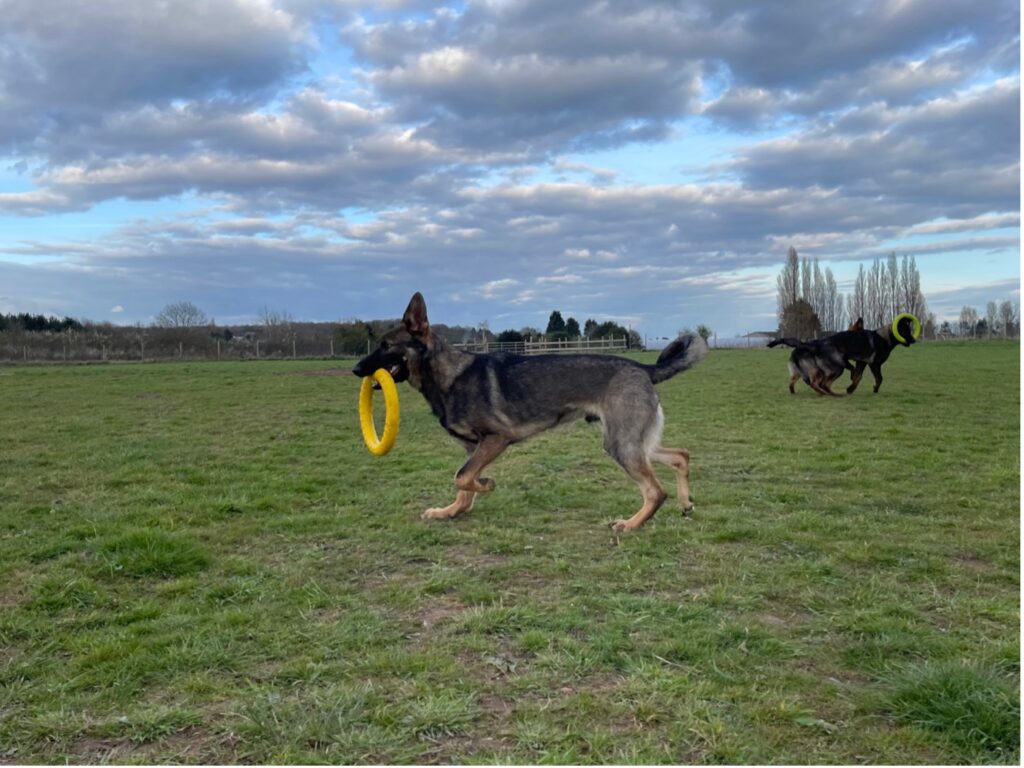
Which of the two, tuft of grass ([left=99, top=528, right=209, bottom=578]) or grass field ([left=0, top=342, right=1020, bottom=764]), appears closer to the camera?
grass field ([left=0, top=342, right=1020, bottom=764])

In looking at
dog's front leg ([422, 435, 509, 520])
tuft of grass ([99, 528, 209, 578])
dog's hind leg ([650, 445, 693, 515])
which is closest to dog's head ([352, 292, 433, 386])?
dog's front leg ([422, 435, 509, 520])

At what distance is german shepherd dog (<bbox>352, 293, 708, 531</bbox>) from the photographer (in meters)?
6.24

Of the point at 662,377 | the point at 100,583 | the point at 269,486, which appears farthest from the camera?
the point at 269,486

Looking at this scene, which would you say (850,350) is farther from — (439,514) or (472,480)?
(439,514)

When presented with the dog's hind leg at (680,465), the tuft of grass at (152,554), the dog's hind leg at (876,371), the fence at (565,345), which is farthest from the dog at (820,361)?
the fence at (565,345)

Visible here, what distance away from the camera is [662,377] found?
6.73 metres

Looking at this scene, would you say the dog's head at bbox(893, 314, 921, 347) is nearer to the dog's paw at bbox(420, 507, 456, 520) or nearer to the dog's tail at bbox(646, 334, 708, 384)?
the dog's tail at bbox(646, 334, 708, 384)

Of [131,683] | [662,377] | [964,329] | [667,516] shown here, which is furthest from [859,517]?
[964,329]

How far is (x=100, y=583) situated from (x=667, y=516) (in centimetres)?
434

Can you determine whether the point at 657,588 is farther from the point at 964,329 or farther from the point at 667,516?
the point at 964,329

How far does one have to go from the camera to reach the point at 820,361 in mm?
16625

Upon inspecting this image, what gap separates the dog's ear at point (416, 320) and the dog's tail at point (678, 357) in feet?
6.93

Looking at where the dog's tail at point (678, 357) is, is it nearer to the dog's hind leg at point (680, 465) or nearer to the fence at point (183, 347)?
the dog's hind leg at point (680, 465)

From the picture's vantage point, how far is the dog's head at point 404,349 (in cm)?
655
